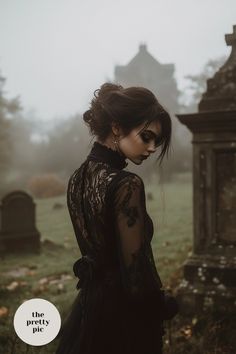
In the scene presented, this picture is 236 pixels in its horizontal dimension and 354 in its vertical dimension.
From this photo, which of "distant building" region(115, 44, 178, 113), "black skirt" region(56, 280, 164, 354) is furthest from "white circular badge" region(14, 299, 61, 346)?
"distant building" region(115, 44, 178, 113)

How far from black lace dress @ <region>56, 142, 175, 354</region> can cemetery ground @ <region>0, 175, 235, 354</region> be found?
0.51m

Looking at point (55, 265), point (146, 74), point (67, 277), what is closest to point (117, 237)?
point (67, 277)

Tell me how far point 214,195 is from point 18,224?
5626mm

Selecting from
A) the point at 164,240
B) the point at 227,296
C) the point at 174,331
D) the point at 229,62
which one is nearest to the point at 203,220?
the point at 227,296

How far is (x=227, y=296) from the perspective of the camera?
4355mm

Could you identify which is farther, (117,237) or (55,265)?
(55,265)

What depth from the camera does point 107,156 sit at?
6.91 feet

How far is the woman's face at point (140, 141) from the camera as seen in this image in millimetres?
2057

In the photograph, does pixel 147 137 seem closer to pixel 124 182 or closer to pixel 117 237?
pixel 124 182

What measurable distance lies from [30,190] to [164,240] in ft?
51.6

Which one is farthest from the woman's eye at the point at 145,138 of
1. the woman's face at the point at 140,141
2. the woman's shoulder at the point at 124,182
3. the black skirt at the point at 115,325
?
the black skirt at the point at 115,325

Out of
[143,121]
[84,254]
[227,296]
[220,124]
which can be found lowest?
[227,296]

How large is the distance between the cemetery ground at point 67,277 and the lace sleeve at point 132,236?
0.51m

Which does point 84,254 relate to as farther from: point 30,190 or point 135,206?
point 30,190
